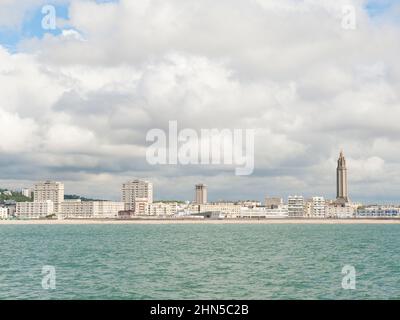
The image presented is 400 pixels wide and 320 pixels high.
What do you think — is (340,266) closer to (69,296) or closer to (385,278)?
(385,278)

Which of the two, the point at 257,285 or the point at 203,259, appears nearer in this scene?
the point at 257,285

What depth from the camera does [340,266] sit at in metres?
58.5

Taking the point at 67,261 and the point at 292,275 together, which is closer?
the point at 292,275

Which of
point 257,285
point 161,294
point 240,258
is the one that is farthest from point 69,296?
point 240,258

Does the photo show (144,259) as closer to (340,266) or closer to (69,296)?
(340,266)
